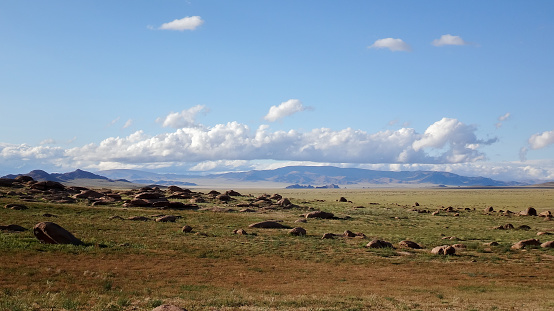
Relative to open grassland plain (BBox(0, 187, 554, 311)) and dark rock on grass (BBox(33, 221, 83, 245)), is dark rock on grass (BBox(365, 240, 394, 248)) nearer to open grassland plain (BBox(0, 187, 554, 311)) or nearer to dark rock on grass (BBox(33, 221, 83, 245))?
open grassland plain (BBox(0, 187, 554, 311))

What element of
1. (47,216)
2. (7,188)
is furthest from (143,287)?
(7,188)

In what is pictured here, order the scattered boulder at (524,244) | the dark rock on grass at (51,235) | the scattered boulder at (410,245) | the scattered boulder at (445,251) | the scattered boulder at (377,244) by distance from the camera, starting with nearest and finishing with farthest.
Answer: the dark rock on grass at (51,235) < the scattered boulder at (445,251) < the scattered boulder at (377,244) < the scattered boulder at (410,245) < the scattered boulder at (524,244)

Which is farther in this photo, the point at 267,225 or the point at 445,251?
the point at 267,225

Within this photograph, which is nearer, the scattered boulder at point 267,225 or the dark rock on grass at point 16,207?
the scattered boulder at point 267,225

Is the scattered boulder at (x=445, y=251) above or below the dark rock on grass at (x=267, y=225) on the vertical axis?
above

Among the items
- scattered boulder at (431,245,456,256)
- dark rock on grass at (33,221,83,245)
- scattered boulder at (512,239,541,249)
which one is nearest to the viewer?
dark rock on grass at (33,221,83,245)

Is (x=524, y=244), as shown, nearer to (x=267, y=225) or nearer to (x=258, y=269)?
(x=258, y=269)

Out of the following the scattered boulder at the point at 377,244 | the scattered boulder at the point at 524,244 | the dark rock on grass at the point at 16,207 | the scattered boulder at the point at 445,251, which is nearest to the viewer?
the scattered boulder at the point at 445,251

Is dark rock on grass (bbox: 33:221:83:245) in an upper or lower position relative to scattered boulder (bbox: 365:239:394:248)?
upper

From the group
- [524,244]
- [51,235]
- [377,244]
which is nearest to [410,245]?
[377,244]

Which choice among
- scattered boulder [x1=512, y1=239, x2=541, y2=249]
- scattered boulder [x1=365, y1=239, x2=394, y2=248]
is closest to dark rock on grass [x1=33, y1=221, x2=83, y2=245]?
scattered boulder [x1=365, y1=239, x2=394, y2=248]

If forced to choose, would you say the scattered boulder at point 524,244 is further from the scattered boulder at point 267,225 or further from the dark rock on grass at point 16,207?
the dark rock on grass at point 16,207

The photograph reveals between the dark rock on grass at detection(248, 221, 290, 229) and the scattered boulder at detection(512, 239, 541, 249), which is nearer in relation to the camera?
the scattered boulder at detection(512, 239, 541, 249)

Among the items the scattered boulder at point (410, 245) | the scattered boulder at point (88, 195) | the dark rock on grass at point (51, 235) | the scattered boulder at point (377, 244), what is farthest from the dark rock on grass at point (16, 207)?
the scattered boulder at point (410, 245)
